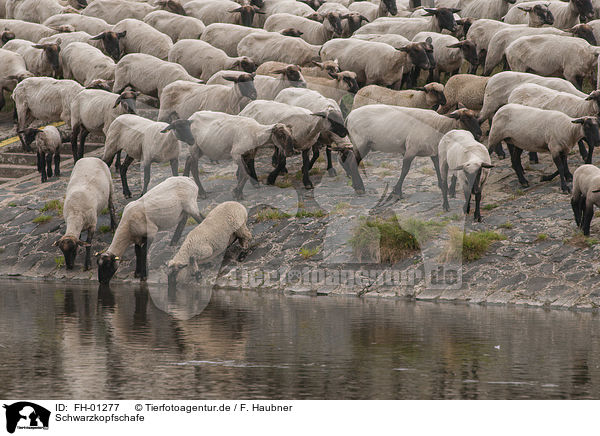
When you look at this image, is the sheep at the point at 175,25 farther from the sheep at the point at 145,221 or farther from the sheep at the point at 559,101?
the sheep at the point at 145,221

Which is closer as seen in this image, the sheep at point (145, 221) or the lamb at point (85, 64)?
the sheep at point (145, 221)

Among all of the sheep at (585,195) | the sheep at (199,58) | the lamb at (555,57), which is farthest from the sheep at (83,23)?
the sheep at (585,195)

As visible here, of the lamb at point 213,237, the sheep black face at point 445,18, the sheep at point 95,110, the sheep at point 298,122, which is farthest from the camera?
the sheep black face at point 445,18

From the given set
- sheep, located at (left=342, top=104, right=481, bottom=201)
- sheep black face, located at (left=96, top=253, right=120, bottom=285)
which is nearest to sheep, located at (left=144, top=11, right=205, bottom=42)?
sheep, located at (left=342, top=104, right=481, bottom=201)

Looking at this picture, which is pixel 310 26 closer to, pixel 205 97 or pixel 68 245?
pixel 205 97

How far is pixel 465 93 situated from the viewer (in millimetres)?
22984

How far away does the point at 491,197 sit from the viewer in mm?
19734

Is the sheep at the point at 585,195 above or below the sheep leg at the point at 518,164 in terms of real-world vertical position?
above

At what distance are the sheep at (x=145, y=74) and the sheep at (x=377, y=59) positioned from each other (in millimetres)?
3652

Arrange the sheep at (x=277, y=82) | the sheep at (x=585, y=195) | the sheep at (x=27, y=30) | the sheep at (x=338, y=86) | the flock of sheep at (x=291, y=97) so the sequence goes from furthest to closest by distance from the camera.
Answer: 1. the sheep at (x=27, y=30)
2. the sheep at (x=338, y=86)
3. the sheep at (x=277, y=82)
4. the flock of sheep at (x=291, y=97)
5. the sheep at (x=585, y=195)

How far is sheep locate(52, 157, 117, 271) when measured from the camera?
61.1 ft

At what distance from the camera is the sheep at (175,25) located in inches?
1193
